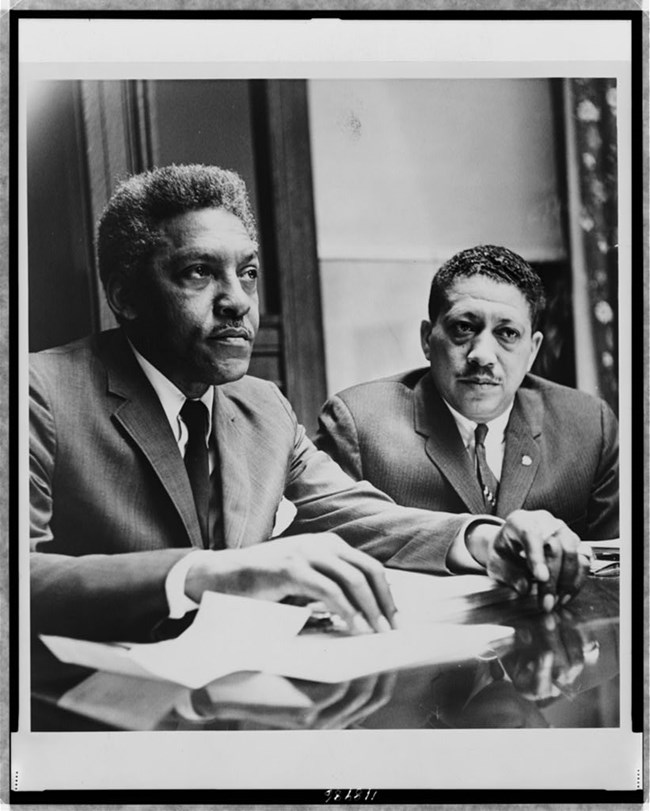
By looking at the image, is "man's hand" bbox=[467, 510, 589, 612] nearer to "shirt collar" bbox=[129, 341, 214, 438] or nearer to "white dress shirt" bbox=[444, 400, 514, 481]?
"white dress shirt" bbox=[444, 400, 514, 481]

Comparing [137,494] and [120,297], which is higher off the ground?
[120,297]

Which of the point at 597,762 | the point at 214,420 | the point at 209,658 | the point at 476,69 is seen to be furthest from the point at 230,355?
the point at 597,762

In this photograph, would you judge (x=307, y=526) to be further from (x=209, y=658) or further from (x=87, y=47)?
(x=87, y=47)

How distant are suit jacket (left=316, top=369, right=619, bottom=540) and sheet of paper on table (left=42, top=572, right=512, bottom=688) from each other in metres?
0.20

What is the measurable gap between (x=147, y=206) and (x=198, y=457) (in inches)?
13.3

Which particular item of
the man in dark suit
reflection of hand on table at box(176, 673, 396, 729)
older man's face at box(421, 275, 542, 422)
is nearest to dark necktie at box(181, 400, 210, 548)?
the man in dark suit

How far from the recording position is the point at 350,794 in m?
1.27

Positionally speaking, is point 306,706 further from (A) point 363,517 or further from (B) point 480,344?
(B) point 480,344

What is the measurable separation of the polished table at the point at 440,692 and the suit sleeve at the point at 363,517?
11 cm

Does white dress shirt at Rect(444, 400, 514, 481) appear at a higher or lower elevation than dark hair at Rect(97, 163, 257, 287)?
lower

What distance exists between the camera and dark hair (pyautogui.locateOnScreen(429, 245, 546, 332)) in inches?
51.1

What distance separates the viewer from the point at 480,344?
1302mm

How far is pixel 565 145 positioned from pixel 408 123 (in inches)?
8.8

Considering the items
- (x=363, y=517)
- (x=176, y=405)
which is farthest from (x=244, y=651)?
(x=176, y=405)
